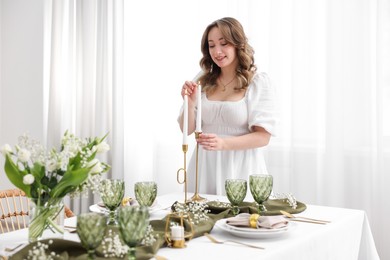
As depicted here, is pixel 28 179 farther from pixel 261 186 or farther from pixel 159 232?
pixel 261 186

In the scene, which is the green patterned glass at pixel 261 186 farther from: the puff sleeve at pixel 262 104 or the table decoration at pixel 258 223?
the puff sleeve at pixel 262 104

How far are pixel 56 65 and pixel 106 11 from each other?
0.66m

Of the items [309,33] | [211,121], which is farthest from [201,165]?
[309,33]

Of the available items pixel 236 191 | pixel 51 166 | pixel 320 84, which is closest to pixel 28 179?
pixel 51 166

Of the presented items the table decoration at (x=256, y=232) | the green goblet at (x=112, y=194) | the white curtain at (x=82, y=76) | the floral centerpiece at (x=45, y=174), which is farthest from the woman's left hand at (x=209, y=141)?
the white curtain at (x=82, y=76)

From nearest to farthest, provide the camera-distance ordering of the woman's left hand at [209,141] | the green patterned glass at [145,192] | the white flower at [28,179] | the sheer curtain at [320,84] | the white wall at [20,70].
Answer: the white flower at [28,179]
the green patterned glass at [145,192]
the woman's left hand at [209,141]
the sheer curtain at [320,84]
the white wall at [20,70]

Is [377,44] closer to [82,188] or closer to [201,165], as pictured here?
[201,165]

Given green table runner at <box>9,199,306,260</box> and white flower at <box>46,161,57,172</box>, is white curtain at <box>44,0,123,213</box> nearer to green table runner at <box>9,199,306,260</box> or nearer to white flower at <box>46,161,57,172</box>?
green table runner at <box>9,199,306,260</box>

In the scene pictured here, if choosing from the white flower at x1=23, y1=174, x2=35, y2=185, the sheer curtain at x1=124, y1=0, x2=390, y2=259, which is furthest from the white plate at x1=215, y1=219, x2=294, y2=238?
the sheer curtain at x1=124, y1=0, x2=390, y2=259

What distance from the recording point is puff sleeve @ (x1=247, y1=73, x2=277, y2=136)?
2.64 m

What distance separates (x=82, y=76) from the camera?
458 centimetres

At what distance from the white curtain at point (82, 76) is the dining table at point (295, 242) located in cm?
232

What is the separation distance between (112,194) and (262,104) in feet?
3.90

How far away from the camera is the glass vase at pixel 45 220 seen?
148 cm
